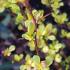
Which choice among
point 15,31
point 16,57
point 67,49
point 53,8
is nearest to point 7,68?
point 15,31

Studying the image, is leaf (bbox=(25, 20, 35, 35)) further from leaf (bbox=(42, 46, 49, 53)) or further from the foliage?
leaf (bbox=(42, 46, 49, 53))

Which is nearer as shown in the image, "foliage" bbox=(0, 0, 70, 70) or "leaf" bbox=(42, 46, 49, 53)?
"foliage" bbox=(0, 0, 70, 70)

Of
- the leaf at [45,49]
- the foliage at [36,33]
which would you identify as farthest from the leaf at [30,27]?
the leaf at [45,49]

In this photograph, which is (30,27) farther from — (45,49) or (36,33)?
(45,49)

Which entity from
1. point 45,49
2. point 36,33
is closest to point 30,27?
point 36,33

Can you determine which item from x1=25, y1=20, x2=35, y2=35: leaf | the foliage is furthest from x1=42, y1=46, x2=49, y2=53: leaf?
x1=25, y1=20, x2=35, y2=35: leaf

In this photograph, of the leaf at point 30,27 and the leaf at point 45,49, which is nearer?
the leaf at point 30,27

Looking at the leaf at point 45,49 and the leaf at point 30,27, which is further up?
the leaf at point 30,27

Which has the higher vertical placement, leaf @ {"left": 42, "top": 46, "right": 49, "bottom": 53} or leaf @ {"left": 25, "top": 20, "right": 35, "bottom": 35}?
leaf @ {"left": 25, "top": 20, "right": 35, "bottom": 35}

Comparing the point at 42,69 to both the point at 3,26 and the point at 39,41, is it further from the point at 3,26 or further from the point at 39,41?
the point at 3,26

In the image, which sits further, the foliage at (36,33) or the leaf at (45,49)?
the leaf at (45,49)

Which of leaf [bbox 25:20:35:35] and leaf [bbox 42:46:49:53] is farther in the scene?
leaf [bbox 42:46:49:53]

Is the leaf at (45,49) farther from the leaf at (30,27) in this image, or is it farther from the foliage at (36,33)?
the leaf at (30,27)
